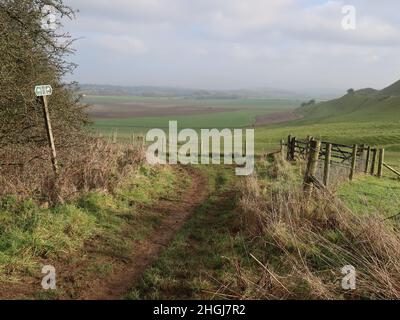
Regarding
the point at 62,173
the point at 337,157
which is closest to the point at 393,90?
the point at 337,157

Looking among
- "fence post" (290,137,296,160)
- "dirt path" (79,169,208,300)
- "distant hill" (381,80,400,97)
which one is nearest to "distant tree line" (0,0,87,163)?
"dirt path" (79,169,208,300)

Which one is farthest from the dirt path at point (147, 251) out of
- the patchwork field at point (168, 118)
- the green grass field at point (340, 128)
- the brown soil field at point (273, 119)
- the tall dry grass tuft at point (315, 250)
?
the brown soil field at point (273, 119)

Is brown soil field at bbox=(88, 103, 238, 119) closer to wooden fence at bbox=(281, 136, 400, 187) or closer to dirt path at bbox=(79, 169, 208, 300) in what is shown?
wooden fence at bbox=(281, 136, 400, 187)

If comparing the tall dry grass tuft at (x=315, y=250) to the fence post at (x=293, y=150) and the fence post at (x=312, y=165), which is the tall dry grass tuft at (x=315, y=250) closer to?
the fence post at (x=312, y=165)

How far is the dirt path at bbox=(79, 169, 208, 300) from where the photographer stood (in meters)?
6.63

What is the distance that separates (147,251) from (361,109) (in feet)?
278

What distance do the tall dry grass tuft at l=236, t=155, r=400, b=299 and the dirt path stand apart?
1770 mm

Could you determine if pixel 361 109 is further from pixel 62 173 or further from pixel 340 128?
pixel 62 173

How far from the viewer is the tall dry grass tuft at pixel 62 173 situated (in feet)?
33.0

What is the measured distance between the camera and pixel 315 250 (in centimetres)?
716
